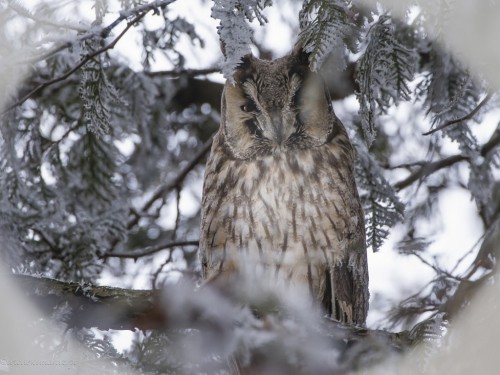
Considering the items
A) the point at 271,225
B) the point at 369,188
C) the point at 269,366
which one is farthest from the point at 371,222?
the point at 269,366

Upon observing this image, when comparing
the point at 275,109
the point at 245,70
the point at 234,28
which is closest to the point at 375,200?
the point at 275,109

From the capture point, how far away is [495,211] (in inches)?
120

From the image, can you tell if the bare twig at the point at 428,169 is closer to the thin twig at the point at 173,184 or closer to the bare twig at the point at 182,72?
the thin twig at the point at 173,184

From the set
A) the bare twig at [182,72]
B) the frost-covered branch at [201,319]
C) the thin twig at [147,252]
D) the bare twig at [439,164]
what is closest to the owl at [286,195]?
the thin twig at [147,252]

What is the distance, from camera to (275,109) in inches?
101

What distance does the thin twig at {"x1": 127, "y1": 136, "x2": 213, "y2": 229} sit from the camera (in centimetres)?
356

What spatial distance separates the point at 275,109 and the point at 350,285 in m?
0.66

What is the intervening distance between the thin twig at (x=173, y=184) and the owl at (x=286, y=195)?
2.71ft

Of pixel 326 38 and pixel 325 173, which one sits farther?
pixel 325 173

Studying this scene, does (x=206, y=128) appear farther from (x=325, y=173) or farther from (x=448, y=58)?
(x=448, y=58)

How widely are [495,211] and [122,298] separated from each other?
168 cm

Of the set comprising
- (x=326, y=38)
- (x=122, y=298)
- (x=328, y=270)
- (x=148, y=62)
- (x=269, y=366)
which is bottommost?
(x=269, y=366)

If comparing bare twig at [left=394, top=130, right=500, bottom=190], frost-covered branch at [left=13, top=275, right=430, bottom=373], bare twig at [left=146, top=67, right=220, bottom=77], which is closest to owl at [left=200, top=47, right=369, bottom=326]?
frost-covered branch at [left=13, top=275, right=430, bottom=373]

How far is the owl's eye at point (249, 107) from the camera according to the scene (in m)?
2.62
